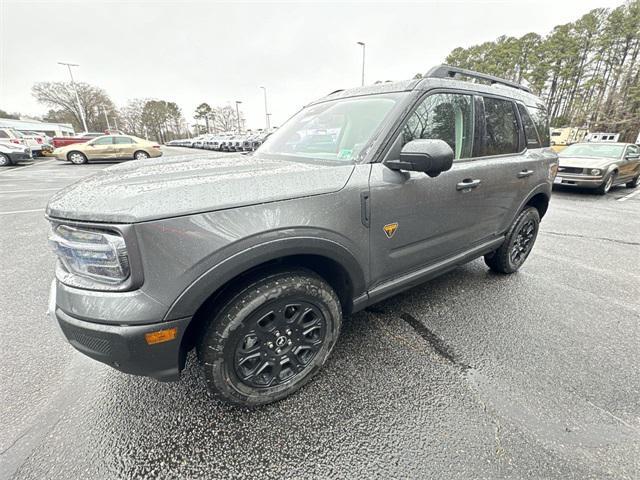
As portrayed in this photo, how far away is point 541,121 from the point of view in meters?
3.20

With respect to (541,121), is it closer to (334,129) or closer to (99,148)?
(334,129)

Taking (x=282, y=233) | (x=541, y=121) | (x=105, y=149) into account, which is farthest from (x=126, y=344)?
(x=105, y=149)

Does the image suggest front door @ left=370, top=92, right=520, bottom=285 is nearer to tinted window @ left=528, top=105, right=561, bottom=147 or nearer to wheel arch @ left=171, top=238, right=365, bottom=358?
wheel arch @ left=171, top=238, right=365, bottom=358

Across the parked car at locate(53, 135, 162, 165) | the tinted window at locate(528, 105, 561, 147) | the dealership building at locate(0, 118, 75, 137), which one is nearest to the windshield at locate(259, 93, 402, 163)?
the tinted window at locate(528, 105, 561, 147)

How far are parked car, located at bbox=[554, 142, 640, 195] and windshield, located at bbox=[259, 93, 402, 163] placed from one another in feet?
27.9

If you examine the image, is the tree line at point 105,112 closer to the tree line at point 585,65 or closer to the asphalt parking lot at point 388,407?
the asphalt parking lot at point 388,407

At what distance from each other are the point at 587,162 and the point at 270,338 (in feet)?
34.8

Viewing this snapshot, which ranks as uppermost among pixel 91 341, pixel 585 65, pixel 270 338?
pixel 585 65

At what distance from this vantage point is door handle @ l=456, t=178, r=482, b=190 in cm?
221

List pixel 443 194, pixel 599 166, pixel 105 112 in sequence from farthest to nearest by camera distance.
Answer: pixel 105 112, pixel 599 166, pixel 443 194

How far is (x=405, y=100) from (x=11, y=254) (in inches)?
203

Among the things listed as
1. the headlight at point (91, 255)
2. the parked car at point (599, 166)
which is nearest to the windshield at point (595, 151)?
the parked car at point (599, 166)

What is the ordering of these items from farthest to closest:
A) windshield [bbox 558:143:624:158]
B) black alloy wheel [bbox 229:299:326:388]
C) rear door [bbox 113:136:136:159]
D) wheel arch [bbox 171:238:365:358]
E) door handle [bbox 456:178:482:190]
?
rear door [bbox 113:136:136:159] → windshield [bbox 558:143:624:158] → door handle [bbox 456:178:482:190] → black alloy wheel [bbox 229:299:326:388] → wheel arch [bbox 171:238:365:358]

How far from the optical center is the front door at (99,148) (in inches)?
595
